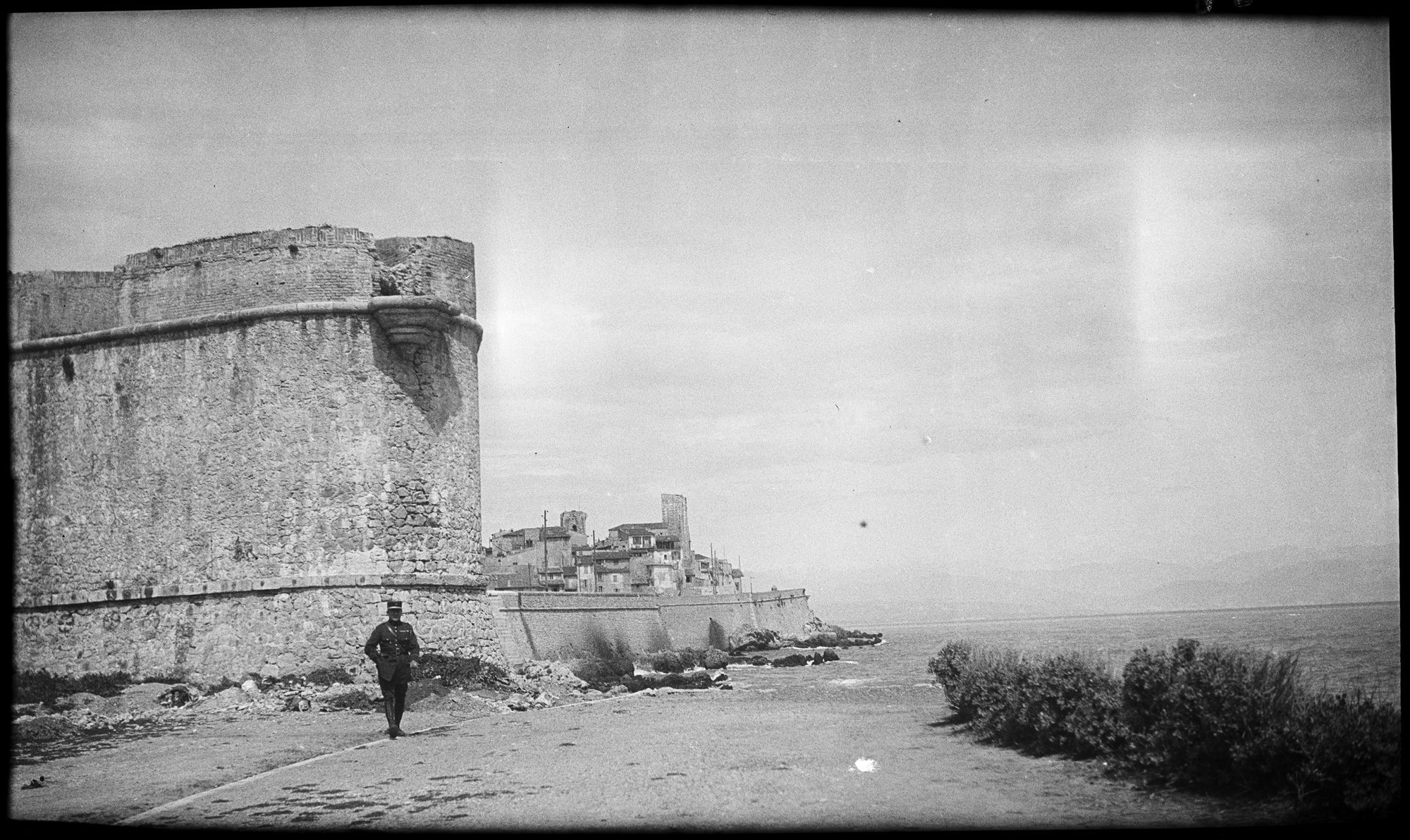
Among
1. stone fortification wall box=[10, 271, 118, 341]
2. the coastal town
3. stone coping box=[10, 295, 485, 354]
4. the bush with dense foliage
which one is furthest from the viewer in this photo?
the coastal town

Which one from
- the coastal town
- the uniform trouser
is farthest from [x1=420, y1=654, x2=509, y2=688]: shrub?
the coastal town

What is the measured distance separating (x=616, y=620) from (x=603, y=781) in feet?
71.1

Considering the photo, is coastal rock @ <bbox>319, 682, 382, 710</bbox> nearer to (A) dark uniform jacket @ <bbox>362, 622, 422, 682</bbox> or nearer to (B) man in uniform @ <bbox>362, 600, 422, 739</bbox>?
(B) man in uniform @ <bbox>362, 600, 422, 739</bbox>

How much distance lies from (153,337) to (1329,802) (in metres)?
13.0

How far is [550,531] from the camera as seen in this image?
153 feet

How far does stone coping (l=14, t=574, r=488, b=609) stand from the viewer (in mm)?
13133

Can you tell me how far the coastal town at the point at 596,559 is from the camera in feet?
131

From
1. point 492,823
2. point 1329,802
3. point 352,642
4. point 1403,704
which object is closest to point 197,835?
point 492,823

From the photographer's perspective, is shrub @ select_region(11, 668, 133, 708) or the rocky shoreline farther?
shrub @ select_region(11, 668, 133, 708)

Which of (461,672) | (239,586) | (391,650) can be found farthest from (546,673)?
(391,650)

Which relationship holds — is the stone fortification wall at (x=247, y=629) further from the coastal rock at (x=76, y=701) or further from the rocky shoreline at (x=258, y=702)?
the coastal rock at (x=76, y=701)

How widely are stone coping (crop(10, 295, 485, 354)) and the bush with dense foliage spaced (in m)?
8.24

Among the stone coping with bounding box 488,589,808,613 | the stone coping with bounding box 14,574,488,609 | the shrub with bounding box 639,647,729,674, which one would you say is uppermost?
the stone coping with bounding box 14,574,488,609

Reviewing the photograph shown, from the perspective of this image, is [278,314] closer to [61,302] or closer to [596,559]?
[61,302]
